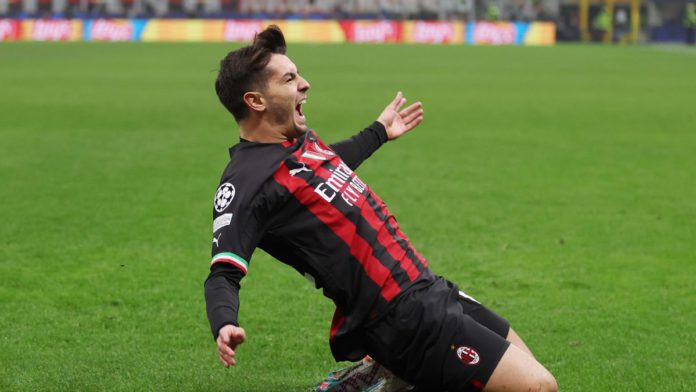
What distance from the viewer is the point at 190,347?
6625 mm

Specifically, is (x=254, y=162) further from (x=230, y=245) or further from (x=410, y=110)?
(x=410, y=110)

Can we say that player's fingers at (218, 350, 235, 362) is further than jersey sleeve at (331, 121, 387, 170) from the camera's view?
No

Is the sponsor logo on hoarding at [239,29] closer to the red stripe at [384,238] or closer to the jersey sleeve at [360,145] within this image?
the jersey sleeve at [360,145]

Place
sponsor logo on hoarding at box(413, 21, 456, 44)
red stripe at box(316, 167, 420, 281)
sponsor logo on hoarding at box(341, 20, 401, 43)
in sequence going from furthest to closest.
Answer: sponsor logo on hoarding at box(413, 21, 456, 44) < sponsor logo on hoarding at box(341, 20, 401, 43) < red stripe at box(316, 167, 420, 281)

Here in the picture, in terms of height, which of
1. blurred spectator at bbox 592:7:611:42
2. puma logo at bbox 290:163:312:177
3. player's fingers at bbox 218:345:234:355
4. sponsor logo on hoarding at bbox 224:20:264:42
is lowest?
blurred spectator at bbox 592:7:611:42

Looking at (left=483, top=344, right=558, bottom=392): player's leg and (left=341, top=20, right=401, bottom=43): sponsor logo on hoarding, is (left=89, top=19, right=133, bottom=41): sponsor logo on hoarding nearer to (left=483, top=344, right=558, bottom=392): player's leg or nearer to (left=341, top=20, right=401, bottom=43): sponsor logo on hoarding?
(left=341, top=20, right=401, bottom=43): sponsor logo on hoarding

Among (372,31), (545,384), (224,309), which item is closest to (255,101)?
(224,309)

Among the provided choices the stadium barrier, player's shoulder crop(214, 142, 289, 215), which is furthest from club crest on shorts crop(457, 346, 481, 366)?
the stadium barrier

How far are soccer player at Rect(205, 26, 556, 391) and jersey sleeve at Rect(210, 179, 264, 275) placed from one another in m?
0.01

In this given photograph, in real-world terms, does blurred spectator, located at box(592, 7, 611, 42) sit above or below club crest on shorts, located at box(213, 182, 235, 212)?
below

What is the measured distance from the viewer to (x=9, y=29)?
2387 inches

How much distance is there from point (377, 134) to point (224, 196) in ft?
4.39

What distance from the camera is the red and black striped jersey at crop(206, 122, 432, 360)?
4480mm

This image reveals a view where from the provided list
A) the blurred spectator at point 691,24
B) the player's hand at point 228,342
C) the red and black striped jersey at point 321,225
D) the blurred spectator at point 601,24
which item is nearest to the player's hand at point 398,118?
the red and black striped jersey at point 321,225
